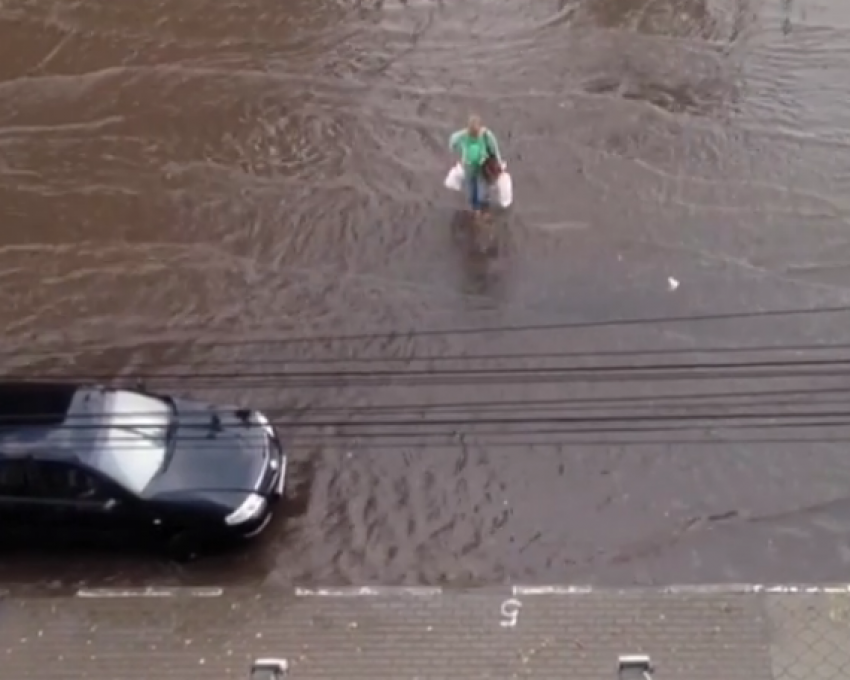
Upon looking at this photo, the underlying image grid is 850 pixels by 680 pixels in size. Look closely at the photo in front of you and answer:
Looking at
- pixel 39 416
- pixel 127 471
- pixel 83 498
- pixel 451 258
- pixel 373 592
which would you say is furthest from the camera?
pixel 451 258

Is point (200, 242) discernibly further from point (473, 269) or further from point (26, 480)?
point (26, 480)

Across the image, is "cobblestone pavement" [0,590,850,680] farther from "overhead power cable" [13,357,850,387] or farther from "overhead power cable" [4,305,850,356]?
"overhead power cable" [4,305,850,356]

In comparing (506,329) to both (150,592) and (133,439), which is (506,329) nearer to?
(133,439)

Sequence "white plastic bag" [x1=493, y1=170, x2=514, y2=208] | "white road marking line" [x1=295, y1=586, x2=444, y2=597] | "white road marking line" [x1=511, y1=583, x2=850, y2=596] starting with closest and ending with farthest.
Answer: "white road marking line" [x1=511, y1=583, x2=850, y2=596]
"white road marking line" [x1=295, y1=586, x2=444, y2=597]
"white plastic bag" [x1=493, y1=170, x2=514, y2=208]

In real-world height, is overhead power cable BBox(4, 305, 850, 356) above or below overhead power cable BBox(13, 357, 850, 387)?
above

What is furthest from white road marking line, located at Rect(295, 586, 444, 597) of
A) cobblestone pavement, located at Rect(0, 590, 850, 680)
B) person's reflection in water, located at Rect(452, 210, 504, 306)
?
person's reflection in water, located at Rect(452, 210, 504, 306)

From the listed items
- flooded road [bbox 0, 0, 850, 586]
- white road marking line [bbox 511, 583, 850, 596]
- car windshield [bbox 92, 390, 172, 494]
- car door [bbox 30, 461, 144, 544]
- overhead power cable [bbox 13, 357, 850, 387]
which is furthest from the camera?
overhead power cable [bbox 13, 357, 850, 387]

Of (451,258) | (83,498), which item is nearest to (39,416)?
(83,498)
